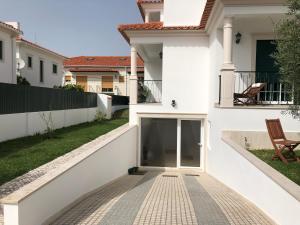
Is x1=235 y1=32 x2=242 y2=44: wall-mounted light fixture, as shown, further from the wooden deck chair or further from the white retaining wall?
the white retaining wall

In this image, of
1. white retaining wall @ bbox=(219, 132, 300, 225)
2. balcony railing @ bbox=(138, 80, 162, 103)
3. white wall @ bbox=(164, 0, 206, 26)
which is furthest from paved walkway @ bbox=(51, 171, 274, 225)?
white wall @ bbox=(164, 0, 206, 26)

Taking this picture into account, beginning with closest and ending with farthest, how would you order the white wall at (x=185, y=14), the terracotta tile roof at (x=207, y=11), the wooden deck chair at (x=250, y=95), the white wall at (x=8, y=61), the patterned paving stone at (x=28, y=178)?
the patterned paving stone at (x=28, y=178), the wooden deck chair at (x=250, y=95), the terracotta tile roof at (x=207, y=11), the white wall at (x=185, y=14), the white wall at (x=8, y=61)

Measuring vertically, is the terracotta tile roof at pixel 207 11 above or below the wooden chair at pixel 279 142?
above

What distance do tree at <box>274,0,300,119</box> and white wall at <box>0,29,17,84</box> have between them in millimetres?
20019

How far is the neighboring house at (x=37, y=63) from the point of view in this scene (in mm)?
26312

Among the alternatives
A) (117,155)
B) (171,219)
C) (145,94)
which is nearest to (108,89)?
(145,94)

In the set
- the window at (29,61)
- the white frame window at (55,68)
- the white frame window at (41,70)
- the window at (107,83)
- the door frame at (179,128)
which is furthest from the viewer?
the window at (107,83)

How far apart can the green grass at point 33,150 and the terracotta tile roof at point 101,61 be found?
27.5 meters

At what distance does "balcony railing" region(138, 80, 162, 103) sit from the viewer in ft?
54.7

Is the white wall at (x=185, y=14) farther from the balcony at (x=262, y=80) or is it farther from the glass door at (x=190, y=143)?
the glass door at (x=190, y=143)

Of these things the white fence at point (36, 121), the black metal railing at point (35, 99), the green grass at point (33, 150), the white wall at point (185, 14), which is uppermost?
the white wall at point (185, 14)

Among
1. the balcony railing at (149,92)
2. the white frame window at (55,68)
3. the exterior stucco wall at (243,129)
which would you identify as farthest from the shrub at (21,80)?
the exterior stucco wall at (243,129)

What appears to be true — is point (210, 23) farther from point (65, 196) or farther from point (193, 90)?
point (65, 196)

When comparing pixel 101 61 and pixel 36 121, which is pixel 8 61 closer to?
pixel 36 121
